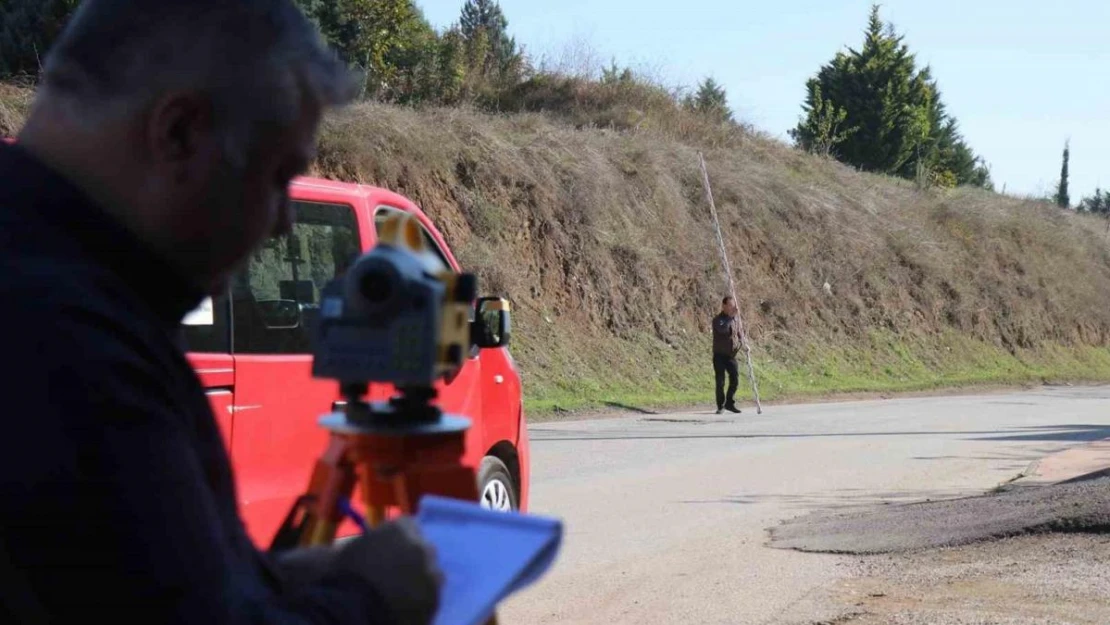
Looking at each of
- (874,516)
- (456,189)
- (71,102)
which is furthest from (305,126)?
(456,189)

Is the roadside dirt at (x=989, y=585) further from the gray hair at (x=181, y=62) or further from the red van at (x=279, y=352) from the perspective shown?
the gray hair at (x=181, y=62)

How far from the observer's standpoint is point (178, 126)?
1684mm

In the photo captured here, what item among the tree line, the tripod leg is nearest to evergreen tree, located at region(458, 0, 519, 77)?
the tree line

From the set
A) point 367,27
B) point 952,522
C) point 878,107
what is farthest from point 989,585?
point 878,107

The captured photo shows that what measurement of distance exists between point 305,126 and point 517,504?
6.63m

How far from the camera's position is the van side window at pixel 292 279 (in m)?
6.54

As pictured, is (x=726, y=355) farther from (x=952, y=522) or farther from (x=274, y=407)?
(x=274, y=407)

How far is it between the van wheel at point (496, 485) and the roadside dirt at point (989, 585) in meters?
1.89

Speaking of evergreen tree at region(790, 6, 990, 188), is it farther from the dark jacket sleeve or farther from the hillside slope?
the dark jacket sleeve

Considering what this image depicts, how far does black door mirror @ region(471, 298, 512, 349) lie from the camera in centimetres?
598

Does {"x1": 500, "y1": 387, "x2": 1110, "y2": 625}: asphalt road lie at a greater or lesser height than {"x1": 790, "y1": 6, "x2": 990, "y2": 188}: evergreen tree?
lesser

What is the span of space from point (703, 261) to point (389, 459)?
3240cm

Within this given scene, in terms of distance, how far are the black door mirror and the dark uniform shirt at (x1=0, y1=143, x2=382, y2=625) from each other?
432cm

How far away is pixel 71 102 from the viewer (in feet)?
5.64
